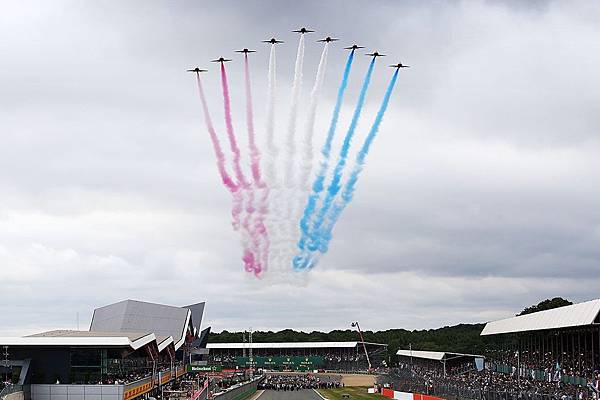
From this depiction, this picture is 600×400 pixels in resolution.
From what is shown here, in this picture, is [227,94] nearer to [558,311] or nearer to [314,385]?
[558,311]

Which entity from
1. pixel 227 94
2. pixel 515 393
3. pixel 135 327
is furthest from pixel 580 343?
pixel 135 327

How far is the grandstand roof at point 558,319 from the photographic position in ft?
268

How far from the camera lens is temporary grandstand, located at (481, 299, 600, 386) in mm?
85125

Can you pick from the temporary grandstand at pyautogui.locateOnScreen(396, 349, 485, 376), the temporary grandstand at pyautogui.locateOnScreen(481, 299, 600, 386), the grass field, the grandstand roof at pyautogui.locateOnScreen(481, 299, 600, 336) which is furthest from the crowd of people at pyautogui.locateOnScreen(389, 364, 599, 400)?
the temporary grandstand at pyautogui.locateOnScreen(396, 349, 485, 376)

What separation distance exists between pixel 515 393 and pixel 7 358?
180 feet

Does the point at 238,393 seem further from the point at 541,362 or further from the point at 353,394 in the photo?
the point at 541,362

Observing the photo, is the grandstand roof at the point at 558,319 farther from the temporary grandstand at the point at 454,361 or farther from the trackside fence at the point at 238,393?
the trackside fence at the point at 238,393

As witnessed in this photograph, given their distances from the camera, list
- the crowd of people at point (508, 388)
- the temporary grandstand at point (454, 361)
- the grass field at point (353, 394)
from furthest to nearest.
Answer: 1. the temporary grandstand at point (454, 361)
2. the grass field at point (353, 394)
3. the crowd of people at point (508, 388)

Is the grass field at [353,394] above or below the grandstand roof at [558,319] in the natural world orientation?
below

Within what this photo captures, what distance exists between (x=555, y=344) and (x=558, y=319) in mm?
17465

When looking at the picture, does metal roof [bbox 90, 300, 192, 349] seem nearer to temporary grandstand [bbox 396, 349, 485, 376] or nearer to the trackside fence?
the trackside fence

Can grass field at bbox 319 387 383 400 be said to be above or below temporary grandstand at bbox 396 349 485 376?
below

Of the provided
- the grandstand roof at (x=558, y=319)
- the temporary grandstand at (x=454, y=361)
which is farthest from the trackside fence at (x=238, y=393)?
the temporary grandstand at (x=454, y=361)

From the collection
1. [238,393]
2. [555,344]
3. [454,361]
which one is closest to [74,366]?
[238,393]
